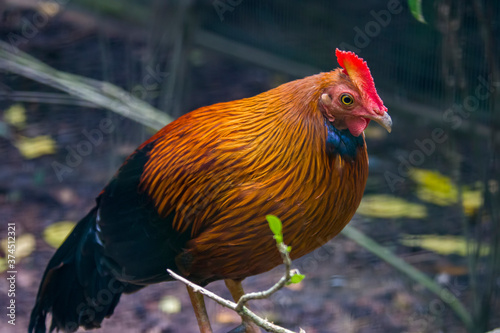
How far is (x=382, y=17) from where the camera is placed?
3.09 metres

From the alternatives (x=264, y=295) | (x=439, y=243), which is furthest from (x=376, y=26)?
(x=264, y=295)

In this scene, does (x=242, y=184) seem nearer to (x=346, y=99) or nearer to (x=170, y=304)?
(x=346, y=99)

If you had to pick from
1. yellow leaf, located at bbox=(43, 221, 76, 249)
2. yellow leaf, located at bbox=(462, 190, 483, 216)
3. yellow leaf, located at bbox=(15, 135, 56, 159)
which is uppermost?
yellow leaf, located at bbox=(462, 190, 483, 216)

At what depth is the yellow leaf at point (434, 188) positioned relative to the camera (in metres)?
3.08

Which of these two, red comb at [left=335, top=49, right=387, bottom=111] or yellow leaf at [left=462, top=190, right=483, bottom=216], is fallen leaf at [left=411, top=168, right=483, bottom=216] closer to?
yellow leaf at [left=462, top=190, right=483, bottom=216]

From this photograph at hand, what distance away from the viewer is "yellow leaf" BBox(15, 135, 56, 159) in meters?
3.36

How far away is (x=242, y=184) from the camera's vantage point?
150cm

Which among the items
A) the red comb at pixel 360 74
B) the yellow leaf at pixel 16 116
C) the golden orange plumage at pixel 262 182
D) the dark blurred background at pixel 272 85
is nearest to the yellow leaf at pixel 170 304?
the dark blurred background at pixel 272 85

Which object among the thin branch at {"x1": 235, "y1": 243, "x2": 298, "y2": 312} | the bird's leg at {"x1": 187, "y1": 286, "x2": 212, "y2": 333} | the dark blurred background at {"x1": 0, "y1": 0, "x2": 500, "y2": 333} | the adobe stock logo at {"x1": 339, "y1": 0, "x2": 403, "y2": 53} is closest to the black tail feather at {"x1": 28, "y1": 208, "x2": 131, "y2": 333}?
the bird's leg at {"x1": 187, "y1": 286, "x2": 212, "y2": 333}

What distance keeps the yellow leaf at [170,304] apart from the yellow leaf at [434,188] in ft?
4.82

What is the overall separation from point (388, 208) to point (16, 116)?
219 cm

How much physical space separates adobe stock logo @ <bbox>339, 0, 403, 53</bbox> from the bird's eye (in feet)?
5.64

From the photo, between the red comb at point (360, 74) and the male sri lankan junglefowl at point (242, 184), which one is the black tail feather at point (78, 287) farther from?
the red comb at point (360, 74)

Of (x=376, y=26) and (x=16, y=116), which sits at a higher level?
(x=376, y=26)
